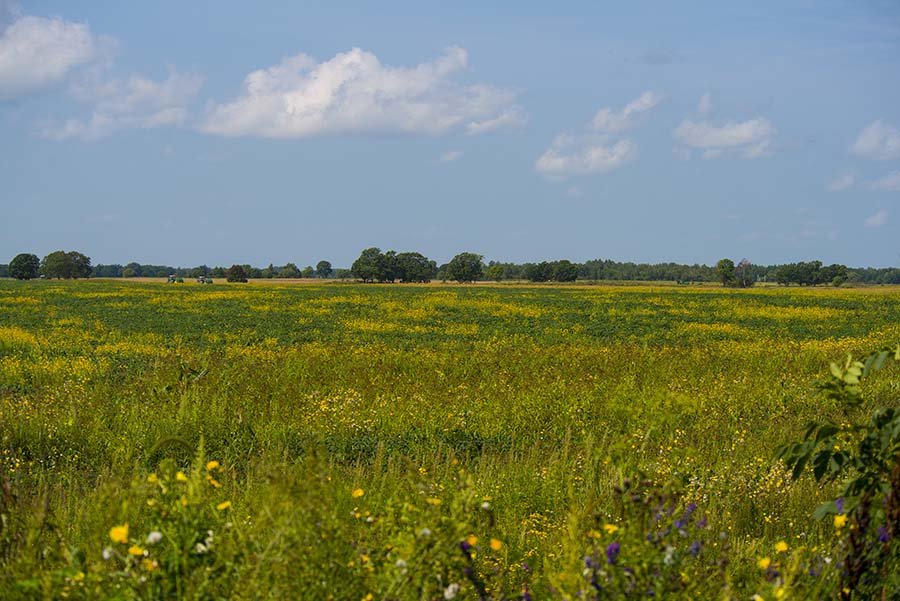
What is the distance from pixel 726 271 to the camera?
152625mm

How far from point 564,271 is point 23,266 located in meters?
109

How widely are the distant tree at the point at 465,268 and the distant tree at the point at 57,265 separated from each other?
80399 mm

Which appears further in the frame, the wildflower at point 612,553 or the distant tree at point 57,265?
the distant tree at point 57,265

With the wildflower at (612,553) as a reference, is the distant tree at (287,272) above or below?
above

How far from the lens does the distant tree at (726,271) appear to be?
500ft

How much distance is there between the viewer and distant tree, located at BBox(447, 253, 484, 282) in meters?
157

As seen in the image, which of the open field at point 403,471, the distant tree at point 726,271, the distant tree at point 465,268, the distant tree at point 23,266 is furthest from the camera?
the distant tree at point 465,268

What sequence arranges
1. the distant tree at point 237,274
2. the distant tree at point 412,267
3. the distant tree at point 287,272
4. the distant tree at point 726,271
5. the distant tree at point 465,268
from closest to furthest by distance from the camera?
the distant tree at point 237,274, the distant tree at point 412,267, the distant tree at point 726,271, the distant tree at point 465,268, the distant tree at point 287,272

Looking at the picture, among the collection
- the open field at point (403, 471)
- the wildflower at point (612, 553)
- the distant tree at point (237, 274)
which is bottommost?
the open field at point (403, 471)

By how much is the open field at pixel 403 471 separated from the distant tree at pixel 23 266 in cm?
14520

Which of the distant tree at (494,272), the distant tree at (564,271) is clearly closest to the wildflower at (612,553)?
the distant tree at (564,271)

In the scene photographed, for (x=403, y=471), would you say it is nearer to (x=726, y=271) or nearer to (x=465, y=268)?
(x=465, y=268)

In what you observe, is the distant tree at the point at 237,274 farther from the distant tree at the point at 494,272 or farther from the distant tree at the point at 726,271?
the distant tree at the point at 726,271

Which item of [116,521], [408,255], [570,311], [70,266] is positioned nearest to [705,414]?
[116,521]
